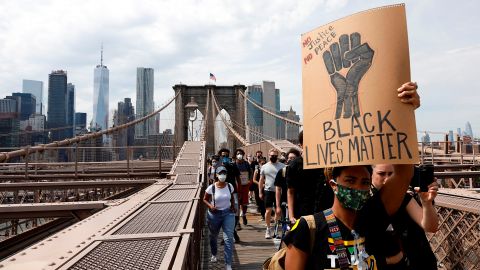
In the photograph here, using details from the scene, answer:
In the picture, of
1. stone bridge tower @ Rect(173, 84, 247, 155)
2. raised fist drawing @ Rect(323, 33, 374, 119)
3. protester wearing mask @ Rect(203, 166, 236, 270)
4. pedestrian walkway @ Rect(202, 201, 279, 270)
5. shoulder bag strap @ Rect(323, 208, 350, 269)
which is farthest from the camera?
stone bridge tower @ Rect(173, 84, 247, 155)

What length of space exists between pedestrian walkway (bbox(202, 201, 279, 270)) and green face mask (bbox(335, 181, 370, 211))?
139 inches

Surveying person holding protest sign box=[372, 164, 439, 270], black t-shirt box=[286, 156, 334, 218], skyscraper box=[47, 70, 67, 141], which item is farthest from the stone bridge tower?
skyscraper box=[47, 70, 67, 141]

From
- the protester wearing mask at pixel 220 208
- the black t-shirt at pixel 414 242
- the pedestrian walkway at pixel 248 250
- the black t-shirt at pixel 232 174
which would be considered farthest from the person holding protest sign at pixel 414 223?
the black t-shirt at pixel 232 174

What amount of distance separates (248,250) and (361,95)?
450 centimetres

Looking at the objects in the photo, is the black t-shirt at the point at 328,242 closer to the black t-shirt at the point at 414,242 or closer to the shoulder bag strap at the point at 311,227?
the shoulder bag strap at the point at 311,227

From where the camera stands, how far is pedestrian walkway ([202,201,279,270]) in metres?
5.03

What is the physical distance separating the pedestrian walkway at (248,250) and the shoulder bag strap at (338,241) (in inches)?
138

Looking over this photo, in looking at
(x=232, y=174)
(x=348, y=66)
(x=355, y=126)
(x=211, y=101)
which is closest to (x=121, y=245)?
(x=355, y=126)

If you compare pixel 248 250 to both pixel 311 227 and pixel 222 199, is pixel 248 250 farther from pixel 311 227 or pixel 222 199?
pixel 311 227

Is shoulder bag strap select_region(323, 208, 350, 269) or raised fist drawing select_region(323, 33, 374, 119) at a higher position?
raised fist drawing select_region(323, 33, 374, 119)

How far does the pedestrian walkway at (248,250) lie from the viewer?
5031mm

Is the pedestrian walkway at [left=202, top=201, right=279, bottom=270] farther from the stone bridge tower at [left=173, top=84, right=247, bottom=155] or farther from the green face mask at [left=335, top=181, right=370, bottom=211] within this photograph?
the stone bridge tower at [left=173, top=84, right=247, bottom=155]

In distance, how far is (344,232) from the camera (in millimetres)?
1597

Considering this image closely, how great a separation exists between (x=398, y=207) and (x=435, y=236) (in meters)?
2.76
